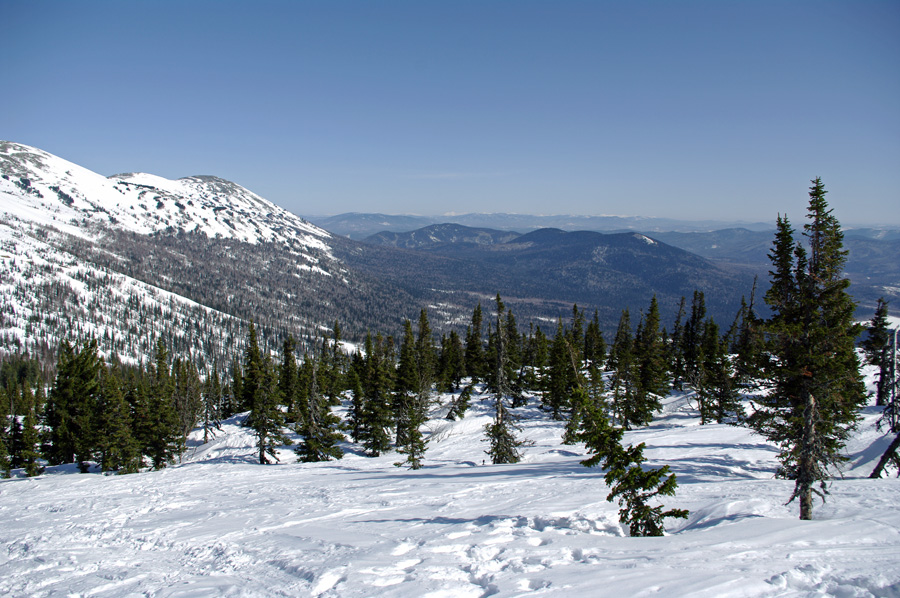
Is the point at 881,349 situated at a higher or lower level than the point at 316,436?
higher

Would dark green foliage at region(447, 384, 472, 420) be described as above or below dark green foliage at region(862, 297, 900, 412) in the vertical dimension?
below

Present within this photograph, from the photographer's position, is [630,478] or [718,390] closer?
[630,478]

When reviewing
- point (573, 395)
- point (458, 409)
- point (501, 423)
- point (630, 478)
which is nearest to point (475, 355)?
point (458, 409)

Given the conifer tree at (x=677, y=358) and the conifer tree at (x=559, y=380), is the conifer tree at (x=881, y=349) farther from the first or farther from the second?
the conifer tree at (x=559, y=380)

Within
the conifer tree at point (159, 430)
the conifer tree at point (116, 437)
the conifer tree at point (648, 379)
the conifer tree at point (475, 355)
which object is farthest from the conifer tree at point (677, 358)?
the conifer tree at point (116, 437)

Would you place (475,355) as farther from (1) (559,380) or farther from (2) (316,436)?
(2) (316,436)

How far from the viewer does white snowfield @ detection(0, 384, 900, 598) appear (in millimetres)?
7512

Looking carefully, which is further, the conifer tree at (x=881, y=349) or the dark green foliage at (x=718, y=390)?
the dark green foliage at (x=718, y=390)

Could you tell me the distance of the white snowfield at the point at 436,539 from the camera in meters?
7.51

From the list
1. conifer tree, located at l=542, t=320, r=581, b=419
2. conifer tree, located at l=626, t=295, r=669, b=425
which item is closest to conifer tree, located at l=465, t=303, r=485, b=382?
conifer tree, located at l=542, t=320, r=581, b=419

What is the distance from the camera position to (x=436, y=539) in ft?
34.3

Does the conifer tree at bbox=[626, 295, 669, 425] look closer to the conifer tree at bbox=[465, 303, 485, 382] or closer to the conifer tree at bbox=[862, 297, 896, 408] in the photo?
the conifer tree at bbox=[862, 297, 896, 408]

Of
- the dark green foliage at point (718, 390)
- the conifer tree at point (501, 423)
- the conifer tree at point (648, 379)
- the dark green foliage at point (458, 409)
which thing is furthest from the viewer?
the dark green foliage at point (458, 409)

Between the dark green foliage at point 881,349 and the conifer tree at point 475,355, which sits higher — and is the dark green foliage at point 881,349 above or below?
above
